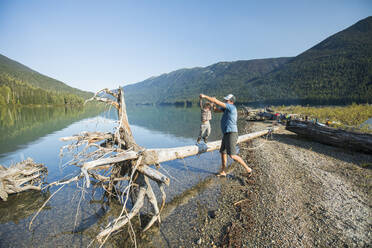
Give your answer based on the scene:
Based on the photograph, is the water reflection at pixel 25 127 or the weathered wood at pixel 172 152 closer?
the weathered wood at pixel 172 152

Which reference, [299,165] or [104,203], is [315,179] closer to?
[299,165]

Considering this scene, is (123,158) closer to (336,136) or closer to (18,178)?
(18,178)

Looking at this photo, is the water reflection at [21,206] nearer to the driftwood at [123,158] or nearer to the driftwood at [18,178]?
the driftwood at [18,178]

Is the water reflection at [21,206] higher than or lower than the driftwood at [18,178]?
lower

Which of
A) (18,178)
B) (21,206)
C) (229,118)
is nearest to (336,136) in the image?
(229,118)

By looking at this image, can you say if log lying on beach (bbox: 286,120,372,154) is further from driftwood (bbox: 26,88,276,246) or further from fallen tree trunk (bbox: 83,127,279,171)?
driftwood (bbox: 26,88,276,246)

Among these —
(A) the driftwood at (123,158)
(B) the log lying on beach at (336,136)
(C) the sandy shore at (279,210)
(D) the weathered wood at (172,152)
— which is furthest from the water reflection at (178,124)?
(A) the driftwood at (123,158)

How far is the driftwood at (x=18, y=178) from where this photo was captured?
17.6 ft

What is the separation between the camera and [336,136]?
30.5ft

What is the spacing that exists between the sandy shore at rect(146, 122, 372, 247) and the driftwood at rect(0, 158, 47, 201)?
5160 millimetres

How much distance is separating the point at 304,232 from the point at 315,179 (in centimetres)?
309

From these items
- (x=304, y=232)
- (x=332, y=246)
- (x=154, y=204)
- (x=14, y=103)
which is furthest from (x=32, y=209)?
(x=14, y=103)

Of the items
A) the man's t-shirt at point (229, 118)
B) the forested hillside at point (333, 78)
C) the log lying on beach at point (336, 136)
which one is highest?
the forested hillside at point (333, 78)

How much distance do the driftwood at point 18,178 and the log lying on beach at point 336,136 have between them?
1417 centimetres
